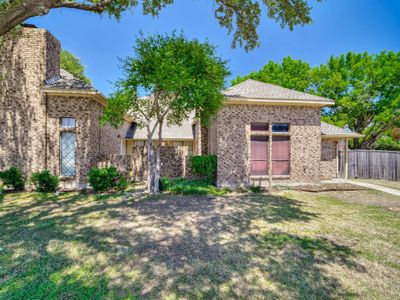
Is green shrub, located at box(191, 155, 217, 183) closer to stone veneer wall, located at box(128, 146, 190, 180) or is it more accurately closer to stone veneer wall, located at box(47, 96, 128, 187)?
stone veneer wall, located at box(128, 146, 190, 180)

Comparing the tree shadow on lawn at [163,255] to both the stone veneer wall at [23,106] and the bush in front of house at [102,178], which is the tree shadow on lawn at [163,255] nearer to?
the bush in front of house at [102,178]

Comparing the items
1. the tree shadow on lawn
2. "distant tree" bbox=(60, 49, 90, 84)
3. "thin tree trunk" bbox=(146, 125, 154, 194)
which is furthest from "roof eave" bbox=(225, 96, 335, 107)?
"distant tree" bbox=(60, 49, 90, 84)

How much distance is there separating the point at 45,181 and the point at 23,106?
394cm

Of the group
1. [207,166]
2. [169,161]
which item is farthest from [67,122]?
[207,166]

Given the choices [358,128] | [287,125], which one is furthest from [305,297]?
[358,128]

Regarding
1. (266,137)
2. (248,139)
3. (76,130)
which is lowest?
(248,139)

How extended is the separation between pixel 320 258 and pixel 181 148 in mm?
9455

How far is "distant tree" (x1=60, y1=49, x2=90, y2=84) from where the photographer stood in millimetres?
22845

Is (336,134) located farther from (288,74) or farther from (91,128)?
(288,74)

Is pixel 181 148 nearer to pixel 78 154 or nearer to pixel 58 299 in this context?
pixel 78 154

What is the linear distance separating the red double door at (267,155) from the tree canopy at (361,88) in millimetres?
16342

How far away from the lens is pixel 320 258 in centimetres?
393

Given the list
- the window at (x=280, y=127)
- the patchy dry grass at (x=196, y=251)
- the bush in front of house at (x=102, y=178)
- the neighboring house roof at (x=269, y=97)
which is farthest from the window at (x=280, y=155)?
the bush in front of house at (x=102, y=178)

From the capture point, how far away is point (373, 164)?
14836mm
